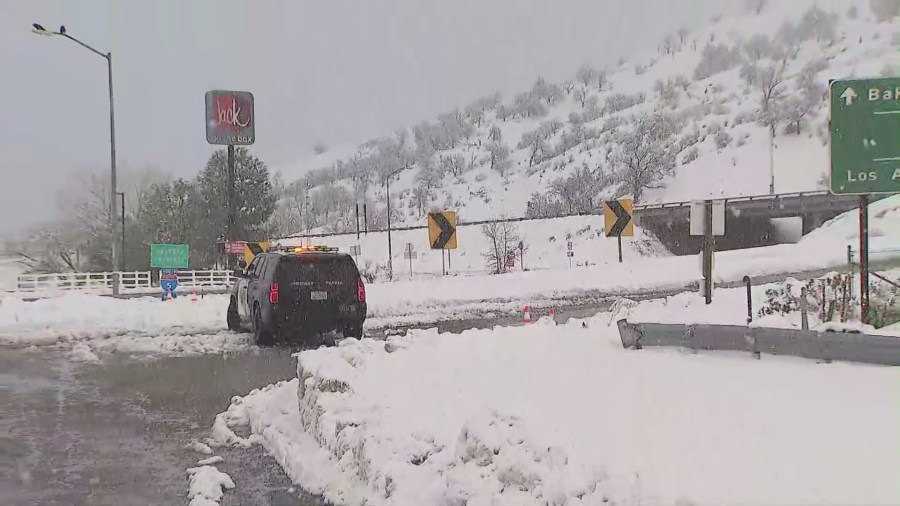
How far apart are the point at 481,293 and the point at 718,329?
19.1m

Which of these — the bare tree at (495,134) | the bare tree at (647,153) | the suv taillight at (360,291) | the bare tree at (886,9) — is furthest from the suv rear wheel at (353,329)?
the bare tree at (495,134)

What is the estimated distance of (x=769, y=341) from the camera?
25.8ft

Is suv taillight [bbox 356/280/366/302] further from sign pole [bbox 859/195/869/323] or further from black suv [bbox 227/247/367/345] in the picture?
sign pole [bbox 859/195/869/323]

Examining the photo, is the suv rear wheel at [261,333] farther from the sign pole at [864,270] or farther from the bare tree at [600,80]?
the bare tree at [600,80]

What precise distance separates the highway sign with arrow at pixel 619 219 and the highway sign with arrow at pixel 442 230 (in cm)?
445

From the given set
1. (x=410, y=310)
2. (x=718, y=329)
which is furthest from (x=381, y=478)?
(x=410, y=310)

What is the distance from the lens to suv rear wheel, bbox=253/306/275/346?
14828 millimetres

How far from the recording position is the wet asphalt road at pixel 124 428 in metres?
6.32

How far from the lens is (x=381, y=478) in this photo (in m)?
5.64

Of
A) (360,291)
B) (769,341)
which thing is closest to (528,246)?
(360,291)

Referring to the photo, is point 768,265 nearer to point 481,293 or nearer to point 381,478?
point 481,293

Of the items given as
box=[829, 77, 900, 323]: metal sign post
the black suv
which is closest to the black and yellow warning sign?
the black suv

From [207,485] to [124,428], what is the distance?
269 centimetres

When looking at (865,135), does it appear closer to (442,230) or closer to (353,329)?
(353,329)
